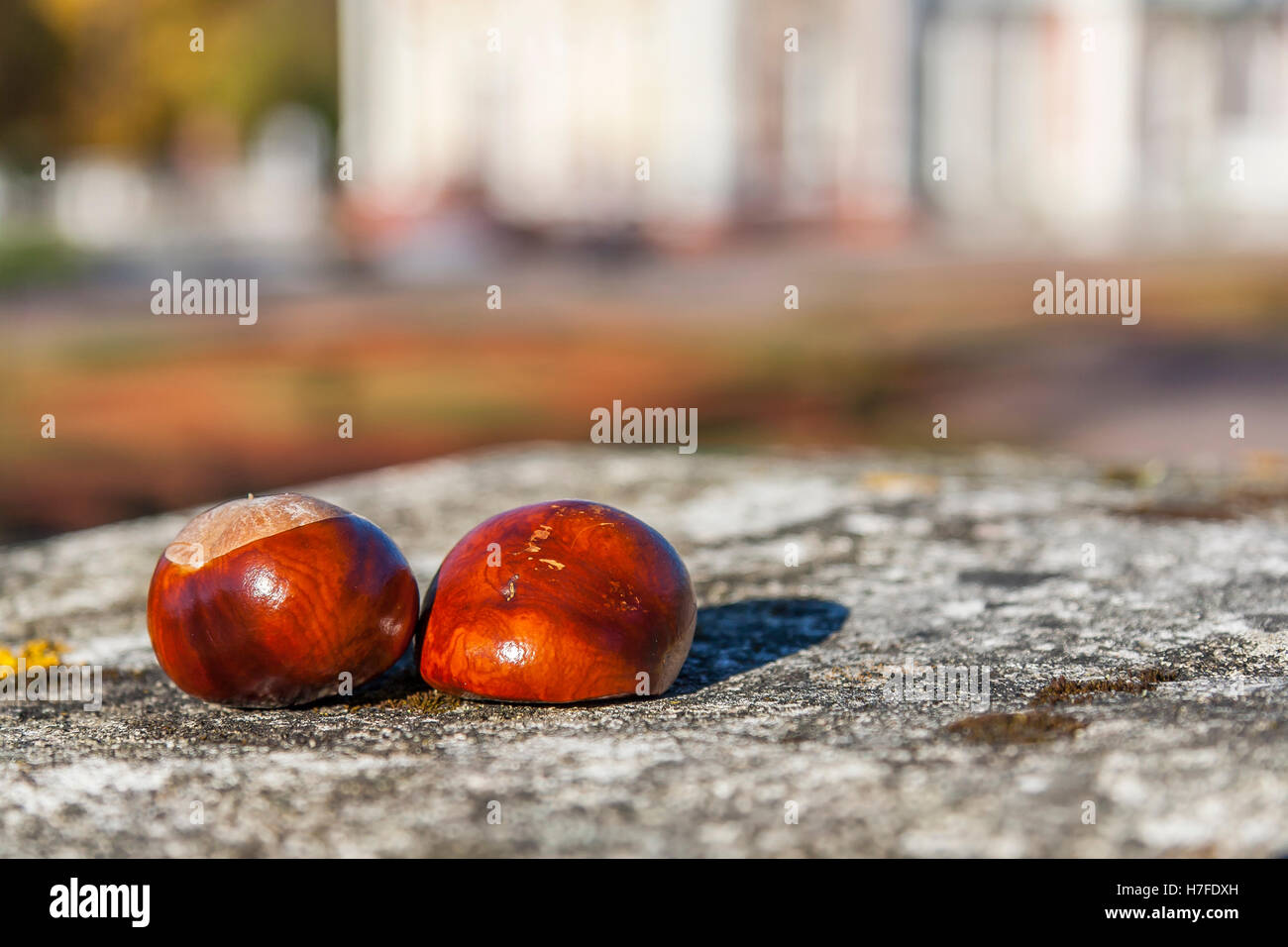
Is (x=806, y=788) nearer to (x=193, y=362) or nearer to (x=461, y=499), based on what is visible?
(x=461, y=499)

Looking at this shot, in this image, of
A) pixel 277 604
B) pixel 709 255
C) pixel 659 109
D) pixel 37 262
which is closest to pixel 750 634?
pixel 277 604

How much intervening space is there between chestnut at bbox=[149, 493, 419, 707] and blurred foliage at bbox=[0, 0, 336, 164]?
26.7 m

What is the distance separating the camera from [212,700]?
2.21 m

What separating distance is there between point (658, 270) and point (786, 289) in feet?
7.41

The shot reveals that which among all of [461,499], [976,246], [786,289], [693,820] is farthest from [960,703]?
[976,246]

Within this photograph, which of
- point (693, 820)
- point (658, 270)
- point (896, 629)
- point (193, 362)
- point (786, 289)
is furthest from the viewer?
point (658, 270)

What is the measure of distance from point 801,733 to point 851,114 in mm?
16608

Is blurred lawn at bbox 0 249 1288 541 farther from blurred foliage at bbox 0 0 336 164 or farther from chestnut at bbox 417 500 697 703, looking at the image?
blurred foliage at bbox 0 0 336 164

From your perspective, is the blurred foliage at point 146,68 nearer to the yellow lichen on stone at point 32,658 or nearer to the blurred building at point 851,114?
the blurred building at point 851,114

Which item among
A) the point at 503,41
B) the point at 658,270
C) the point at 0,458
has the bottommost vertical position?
the point at 0,458

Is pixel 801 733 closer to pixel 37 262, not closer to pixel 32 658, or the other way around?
pixel 32 658

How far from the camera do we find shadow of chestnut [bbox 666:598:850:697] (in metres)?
2.42

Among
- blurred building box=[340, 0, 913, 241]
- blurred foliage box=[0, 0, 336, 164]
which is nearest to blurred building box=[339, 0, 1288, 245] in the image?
blurred building box=[340, 0, 913, 241]

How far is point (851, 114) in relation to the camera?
58.2ft
